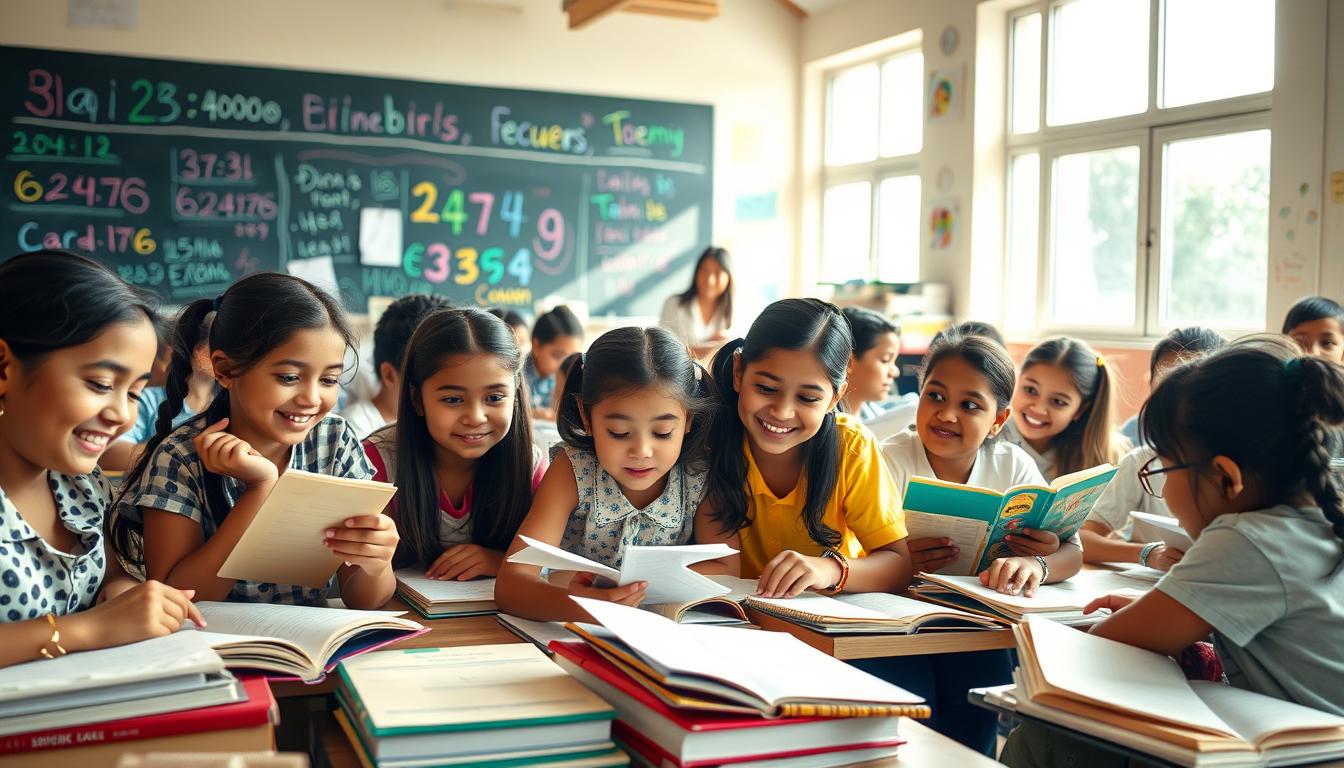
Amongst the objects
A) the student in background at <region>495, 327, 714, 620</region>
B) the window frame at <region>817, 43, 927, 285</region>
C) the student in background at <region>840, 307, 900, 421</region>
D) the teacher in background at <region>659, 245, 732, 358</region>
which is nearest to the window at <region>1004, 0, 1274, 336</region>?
the window frame at <region>817, 43, 927, 285</region>

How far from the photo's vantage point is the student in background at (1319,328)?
3.16 m

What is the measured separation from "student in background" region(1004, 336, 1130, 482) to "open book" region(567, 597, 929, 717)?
5.27 feet

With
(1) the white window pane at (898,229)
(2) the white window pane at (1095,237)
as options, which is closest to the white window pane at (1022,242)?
(2) the white window pane at (1095,237)

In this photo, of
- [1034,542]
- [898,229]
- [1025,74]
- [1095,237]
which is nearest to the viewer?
[1034,542]

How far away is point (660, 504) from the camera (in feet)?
6.03

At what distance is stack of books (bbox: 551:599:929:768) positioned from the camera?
Answer: 0.99 meters

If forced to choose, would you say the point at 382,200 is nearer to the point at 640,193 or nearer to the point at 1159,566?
the point at 640,193

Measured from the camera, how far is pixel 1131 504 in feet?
8.48

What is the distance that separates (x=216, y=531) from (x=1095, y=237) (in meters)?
4.52

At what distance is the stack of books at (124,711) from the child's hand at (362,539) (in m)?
0.37

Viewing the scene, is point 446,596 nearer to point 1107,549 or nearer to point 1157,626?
point 1157,626

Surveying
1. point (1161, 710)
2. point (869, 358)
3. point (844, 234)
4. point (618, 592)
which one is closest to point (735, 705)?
point (1161, 710)

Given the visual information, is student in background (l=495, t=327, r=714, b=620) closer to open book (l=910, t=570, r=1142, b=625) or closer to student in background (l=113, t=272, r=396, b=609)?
student in background (l=113, t=272, r=396, b=609)

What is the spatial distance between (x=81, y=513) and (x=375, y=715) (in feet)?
1.88
